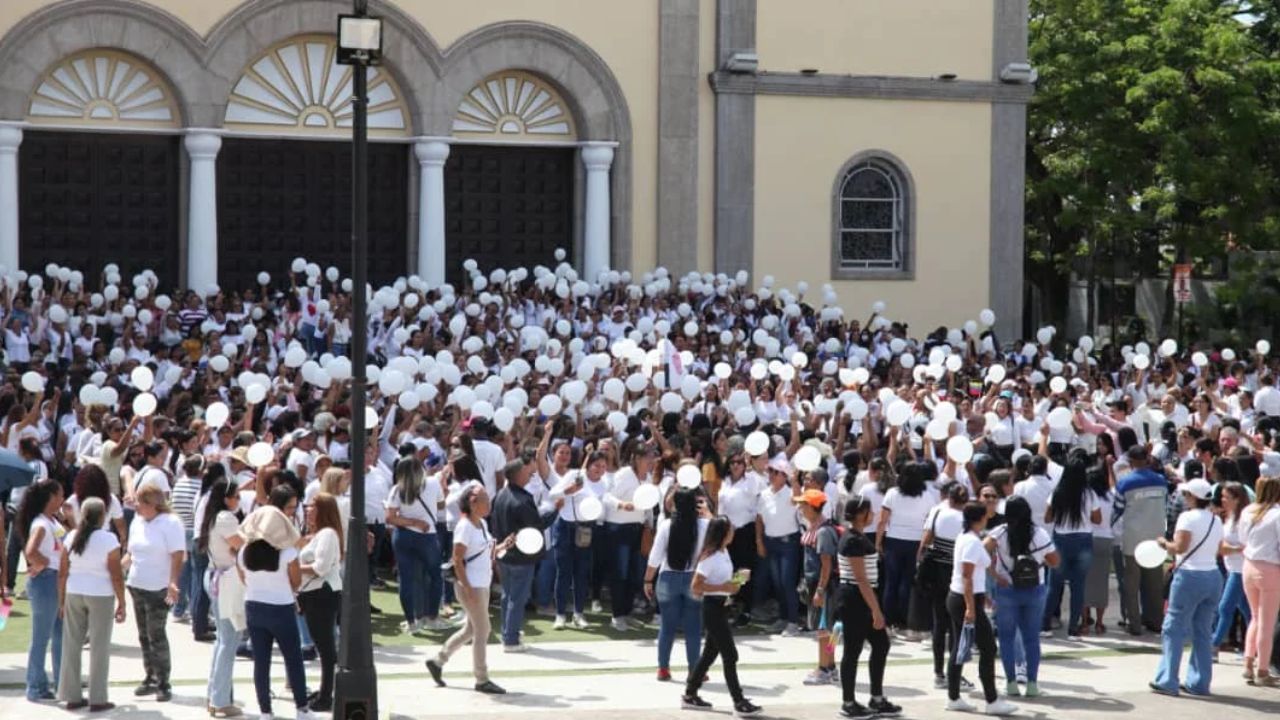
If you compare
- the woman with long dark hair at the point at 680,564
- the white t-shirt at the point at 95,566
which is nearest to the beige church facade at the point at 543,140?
the white t-shirt at the point at 95,566

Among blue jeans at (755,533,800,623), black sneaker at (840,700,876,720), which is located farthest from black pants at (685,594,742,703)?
blue jeans at (755,533,800,623)

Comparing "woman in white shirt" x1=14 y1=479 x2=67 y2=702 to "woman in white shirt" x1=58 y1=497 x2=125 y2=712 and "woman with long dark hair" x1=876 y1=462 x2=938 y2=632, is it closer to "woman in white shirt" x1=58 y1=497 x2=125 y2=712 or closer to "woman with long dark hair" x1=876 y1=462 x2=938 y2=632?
"woman in white shirt" x1=58 y1=497 x2=125 y2=712

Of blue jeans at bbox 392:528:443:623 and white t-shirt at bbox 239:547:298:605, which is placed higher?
white t-shirt at bbox 239:547:298:605

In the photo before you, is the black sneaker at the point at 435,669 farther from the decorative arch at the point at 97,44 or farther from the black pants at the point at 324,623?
the decorative arch at the point at 97,44

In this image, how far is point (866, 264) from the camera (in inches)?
1374

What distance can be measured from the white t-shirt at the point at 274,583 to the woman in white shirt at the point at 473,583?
1.66m

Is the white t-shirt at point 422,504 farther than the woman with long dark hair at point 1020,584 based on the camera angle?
Yes

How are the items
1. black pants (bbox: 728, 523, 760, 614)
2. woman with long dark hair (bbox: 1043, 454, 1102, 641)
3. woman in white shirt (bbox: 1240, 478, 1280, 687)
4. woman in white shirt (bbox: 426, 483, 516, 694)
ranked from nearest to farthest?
woman in white shirt (bbox: 426, 483, 516, 694) → woman in white shirt (bbox: 1240, 478, 1280, 687) → woman with long dark hair (bbox: 1043, 454, 1102, 641) → black pants (bbox: 728, 523, 760, 614)

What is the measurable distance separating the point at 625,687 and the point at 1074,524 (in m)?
4.55

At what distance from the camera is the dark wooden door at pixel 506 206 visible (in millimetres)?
32781

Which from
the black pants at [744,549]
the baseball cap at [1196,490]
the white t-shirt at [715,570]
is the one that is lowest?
the black pants at [744,549]

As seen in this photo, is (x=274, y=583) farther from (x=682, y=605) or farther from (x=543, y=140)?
(x=543, y=140)

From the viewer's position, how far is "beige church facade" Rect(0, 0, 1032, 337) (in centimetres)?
3025

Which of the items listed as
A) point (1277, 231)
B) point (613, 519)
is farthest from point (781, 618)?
point (1277, 231)
